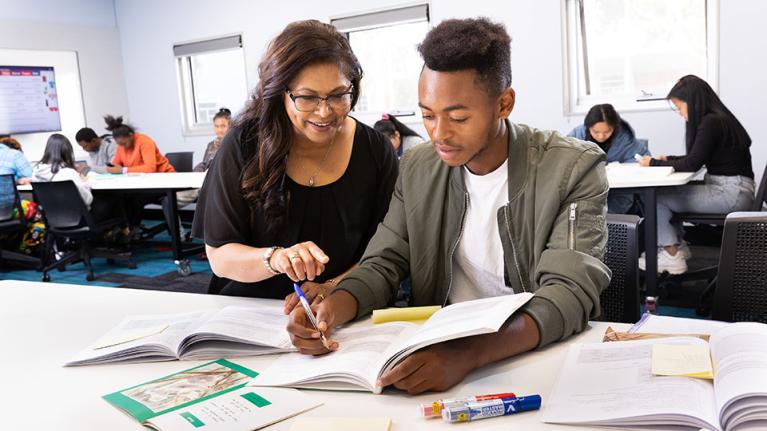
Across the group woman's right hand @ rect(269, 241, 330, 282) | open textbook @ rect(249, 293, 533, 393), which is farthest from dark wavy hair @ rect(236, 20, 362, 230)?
open textbook @ rect(249, 293, 533, 393)

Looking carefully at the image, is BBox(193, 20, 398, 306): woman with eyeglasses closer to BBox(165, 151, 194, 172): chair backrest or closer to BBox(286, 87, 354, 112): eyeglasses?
BBox(286, 87, 354, 112): eyeglasses

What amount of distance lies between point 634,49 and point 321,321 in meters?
4.94

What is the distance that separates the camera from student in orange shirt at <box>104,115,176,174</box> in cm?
611

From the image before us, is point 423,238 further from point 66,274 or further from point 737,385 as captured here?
point 66,274

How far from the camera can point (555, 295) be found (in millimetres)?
1190

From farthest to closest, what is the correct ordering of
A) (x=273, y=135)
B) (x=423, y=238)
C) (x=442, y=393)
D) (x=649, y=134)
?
(x=649, y=134)
(x=273, y=135)
(x=423, y=238)
(x=442, y=393)

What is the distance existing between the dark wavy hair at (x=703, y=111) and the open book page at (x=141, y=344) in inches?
132

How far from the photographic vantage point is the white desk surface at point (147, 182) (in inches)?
189

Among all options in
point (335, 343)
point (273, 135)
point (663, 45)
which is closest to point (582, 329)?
point (335, 343)

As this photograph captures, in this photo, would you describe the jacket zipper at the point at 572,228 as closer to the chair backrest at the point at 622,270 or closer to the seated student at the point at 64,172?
the chair backrest at the point at 622,270

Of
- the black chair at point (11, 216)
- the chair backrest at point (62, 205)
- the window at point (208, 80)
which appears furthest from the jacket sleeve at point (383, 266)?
the window at point (208, 80)

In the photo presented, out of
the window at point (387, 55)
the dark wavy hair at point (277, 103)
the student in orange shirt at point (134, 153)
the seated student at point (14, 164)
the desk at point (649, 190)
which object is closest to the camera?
the dark wavy hair at point (277, 103)

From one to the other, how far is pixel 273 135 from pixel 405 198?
15.6 inches

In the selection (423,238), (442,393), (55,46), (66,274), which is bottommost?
(66,274)
